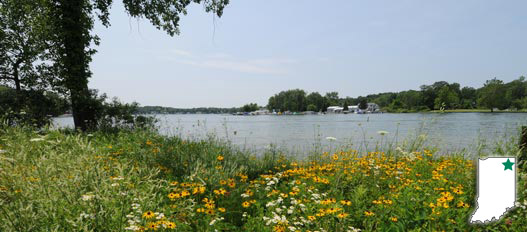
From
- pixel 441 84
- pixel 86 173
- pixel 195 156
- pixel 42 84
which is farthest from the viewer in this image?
pixel 441 84

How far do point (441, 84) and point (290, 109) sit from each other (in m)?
66.2

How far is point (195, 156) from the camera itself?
16.3ft

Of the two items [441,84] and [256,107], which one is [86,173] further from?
[441,84]

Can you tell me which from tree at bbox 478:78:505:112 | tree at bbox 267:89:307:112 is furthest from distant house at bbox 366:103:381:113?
tree at bbox 478:78:505:112

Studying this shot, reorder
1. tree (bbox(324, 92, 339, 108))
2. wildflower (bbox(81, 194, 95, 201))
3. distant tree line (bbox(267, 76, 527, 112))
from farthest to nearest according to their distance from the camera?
tree (bbox(324, 92, 339, 108))
distant tree line (bbox(267, 76, 527, 112))
wildflower (bbox(81, 194, 95, 201))

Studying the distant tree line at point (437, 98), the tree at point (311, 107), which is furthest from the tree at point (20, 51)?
the tree at point (311, 107)

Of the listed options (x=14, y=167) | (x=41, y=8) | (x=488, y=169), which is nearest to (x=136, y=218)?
(x=14, y=167)

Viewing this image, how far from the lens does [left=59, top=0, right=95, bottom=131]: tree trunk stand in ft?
34.3

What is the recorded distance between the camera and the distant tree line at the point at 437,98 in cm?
8806

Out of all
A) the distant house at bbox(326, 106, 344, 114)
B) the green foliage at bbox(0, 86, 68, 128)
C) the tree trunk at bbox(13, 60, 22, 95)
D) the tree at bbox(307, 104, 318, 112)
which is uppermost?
the tree trunk at bbox(13, 60, 22, 95)

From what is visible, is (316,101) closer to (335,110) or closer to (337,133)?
(335,110)

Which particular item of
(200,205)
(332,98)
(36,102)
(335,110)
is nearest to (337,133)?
(36,102)

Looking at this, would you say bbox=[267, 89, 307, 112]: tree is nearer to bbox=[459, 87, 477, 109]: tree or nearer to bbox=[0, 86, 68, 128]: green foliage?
bbox=[459, 87, 477, 109]: tree

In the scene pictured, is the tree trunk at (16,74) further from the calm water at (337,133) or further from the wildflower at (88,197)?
the wildflower at (88,197)
